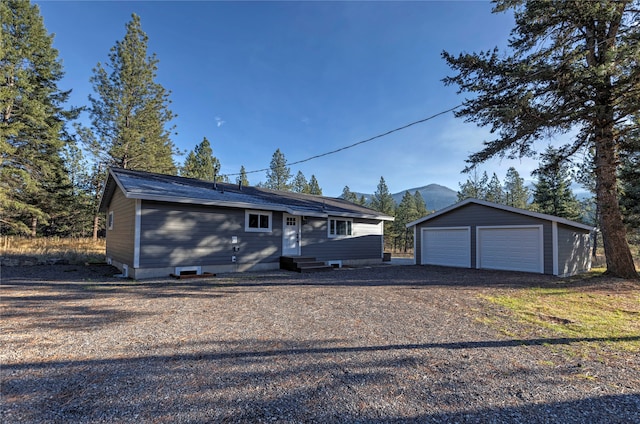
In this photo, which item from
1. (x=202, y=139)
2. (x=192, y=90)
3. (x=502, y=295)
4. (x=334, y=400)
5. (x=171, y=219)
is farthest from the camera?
(x=202, y=139)

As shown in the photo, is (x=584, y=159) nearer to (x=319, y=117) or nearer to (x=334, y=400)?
(x=319, y=117)

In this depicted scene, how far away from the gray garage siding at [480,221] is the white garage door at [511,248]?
0.19 metres

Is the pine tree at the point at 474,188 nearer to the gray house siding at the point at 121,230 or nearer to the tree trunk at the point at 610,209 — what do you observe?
the tree trunk at the point at 610,209

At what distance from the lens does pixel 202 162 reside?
2861 centimetres

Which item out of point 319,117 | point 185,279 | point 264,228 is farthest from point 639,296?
point 319,117

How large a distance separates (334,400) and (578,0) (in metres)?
12.3

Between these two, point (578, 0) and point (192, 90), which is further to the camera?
point (192, 90)

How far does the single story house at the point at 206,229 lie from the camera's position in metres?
8.96

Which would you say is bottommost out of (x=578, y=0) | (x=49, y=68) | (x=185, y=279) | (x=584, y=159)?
(x=185, y=279)

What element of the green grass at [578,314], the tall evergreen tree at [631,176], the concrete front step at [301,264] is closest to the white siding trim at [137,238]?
the concrete front step at [301,264]

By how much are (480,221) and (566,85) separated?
5698 mm

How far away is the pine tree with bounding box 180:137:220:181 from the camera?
90.1ft

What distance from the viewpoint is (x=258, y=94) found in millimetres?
15656

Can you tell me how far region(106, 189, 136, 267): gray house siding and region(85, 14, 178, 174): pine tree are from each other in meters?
7.59
